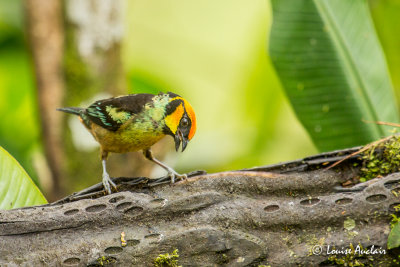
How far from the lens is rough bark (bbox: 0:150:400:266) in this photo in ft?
7.34

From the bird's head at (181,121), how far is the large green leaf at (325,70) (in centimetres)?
99

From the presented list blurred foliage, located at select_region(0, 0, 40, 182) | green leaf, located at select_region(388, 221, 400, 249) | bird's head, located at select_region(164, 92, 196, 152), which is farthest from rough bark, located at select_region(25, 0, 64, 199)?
green leaf, located at select_region(388, 221, 400, 249)

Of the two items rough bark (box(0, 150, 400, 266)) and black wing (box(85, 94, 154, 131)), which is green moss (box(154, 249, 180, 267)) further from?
black wing (box(85, 94, 154, 131))

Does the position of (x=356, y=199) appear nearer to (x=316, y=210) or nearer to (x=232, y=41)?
(x=316, y=210)

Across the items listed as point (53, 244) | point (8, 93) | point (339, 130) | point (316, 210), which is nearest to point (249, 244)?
point (316, 210)

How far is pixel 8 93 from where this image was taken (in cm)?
688

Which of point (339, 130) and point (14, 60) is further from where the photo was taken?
A: point (14, 60)

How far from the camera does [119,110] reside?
355cm

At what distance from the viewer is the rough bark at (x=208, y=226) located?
224cm

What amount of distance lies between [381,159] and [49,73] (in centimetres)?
392

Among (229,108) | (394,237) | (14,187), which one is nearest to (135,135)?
(14,187)

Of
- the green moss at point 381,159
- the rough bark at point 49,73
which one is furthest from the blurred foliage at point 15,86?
the green moss at point 381,159

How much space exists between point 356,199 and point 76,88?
373 cm

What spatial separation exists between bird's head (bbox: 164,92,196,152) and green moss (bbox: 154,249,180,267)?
1.13 meters
